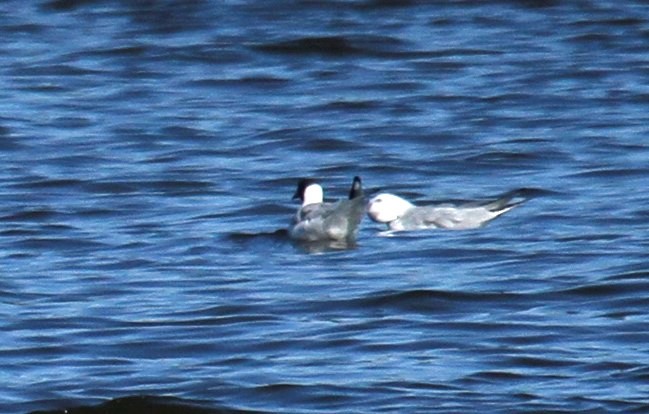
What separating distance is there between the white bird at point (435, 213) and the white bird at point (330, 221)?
22 centimetres

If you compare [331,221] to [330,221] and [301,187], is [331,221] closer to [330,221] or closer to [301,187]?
[330,221]

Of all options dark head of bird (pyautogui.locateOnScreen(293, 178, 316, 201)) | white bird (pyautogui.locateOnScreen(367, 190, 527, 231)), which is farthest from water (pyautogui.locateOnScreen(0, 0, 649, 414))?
dark head of bird (pyautogui.locateOnScreen(293, 178, 316, 201))

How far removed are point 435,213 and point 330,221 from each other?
61 cm

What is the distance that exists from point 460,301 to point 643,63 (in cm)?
840

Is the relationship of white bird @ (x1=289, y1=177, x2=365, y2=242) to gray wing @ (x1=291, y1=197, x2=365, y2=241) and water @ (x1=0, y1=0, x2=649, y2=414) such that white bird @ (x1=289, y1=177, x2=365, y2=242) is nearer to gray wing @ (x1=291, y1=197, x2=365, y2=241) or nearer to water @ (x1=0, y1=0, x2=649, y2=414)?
gray wing @ (x1=291, y1=197, x2=365, y2=241)

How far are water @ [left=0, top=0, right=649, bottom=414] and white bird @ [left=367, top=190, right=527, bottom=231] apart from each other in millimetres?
81

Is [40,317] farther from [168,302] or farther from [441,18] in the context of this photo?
[441,18]

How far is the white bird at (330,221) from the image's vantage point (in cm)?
1326

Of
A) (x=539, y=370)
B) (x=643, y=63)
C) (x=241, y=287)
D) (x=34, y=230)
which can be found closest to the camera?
(x=539, y=370)

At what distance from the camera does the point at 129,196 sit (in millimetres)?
14594

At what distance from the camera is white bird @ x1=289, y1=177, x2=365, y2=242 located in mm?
13258

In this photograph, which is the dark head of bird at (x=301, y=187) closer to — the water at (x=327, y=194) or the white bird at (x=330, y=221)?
the water at (x=327, y=194)

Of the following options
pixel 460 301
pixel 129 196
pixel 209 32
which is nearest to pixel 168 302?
pixel 460 301

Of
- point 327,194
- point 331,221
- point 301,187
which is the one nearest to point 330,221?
point 331,221
